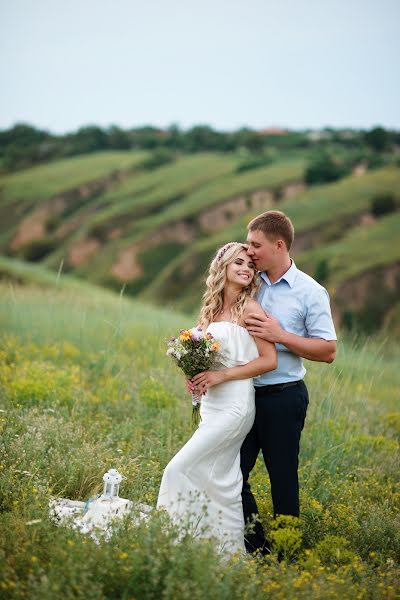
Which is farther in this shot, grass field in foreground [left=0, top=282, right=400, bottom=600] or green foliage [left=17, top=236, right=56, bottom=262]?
green foliage [left=17, top=236, right=56, bottom=262]

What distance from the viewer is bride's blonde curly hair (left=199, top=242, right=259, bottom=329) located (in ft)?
16.2

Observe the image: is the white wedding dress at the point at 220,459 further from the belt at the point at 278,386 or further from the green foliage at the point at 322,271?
the green foliage at the point at 322,271

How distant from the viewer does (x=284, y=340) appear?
182 inches

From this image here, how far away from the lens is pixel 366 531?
18.2 ft

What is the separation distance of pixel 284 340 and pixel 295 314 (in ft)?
0.95

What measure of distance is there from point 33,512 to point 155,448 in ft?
7.32

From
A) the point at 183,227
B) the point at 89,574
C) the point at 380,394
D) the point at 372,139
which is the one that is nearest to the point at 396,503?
the point at 89,574

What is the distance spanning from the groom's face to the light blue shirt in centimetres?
16

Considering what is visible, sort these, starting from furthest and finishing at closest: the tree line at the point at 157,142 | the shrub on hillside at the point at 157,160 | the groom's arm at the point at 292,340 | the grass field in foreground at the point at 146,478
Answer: the tree line at the point at 157,142 → the shrub on hillside at the point at 157,160 → the groom's arm at the point at 292,340 → the grass field in foreground at the point at 146,478

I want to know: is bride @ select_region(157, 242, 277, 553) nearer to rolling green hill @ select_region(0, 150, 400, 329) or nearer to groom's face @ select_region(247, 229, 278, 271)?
groom's face @ select_region(247, 229, 278, 271)

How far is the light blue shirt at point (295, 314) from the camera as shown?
15.6 ft

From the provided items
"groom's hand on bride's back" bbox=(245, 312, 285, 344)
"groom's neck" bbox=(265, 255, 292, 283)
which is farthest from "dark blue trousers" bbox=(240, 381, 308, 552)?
"groom's neck" bbox=(265, 255, 292, 283)

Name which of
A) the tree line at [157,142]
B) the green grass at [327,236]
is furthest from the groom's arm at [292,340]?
the tree line at [157,142]

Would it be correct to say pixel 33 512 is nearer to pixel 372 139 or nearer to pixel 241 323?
pixel 241 323
